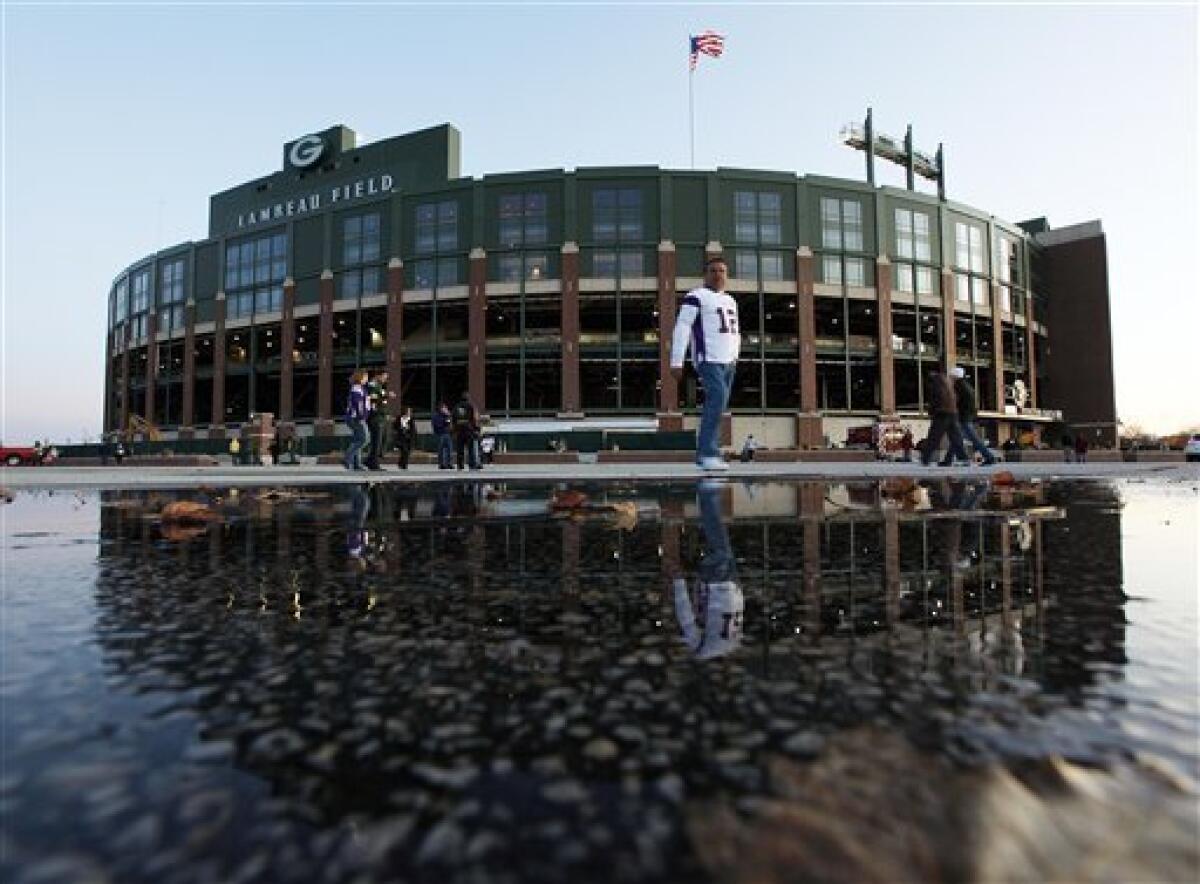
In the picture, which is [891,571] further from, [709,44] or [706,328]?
[709,44]

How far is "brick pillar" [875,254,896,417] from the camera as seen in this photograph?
49.1 m

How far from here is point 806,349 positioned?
48.6 metres

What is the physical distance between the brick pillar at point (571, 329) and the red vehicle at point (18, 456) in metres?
33.2

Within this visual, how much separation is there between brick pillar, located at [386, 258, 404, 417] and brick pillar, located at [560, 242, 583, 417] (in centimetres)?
1241

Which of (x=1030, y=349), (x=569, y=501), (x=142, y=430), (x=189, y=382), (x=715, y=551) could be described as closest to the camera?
(x=715, y=551)

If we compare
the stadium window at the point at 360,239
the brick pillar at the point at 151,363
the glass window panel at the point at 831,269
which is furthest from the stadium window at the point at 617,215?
the brick pillar at the point at 151,363

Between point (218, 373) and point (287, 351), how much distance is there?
25.5 ft

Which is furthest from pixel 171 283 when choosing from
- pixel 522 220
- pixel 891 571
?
pixel 891 571

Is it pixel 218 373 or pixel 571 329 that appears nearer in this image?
pixel 571 329

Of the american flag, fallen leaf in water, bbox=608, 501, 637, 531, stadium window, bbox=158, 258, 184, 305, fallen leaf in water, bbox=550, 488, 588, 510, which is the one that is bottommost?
fallen leaf in water, bbox=608, 501, 637, 531

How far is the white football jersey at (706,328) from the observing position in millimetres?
9781

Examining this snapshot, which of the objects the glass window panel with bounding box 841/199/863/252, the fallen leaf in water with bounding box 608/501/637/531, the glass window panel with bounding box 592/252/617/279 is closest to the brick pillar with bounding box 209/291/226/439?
the glass window panel with bounding box 592/252/617/279

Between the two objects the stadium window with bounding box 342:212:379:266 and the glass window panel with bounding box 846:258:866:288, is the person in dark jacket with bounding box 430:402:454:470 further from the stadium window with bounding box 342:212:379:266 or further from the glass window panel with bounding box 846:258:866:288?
the glass window panel with bounding box 846:258:866:288

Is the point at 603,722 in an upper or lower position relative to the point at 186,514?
lower
